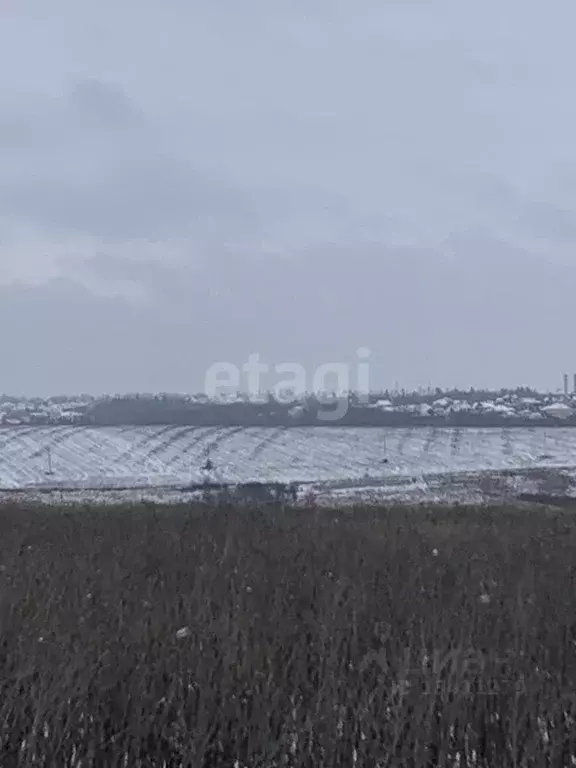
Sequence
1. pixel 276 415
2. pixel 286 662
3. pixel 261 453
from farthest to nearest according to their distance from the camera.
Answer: pixel 276 415 → pixel 261 453 → pixel 286 662

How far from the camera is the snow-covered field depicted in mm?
37281

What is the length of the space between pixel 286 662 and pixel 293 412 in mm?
67560

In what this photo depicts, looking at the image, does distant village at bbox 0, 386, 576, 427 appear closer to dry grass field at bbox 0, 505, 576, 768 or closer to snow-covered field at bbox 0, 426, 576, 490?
snow-covered field at bbox 0, 426, 576, 490

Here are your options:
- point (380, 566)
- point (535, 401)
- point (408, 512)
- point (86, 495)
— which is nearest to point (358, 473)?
point (86, 495)

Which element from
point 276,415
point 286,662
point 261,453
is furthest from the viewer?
point 276,415

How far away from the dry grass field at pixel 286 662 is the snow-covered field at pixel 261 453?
26214mm

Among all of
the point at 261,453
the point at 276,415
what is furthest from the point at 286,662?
the point at 276,415

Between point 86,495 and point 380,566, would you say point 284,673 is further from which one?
point 86,495

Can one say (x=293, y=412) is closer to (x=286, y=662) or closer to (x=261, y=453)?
(x=261, y=453)

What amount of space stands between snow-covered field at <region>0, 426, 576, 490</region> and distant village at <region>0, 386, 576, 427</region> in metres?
4.85

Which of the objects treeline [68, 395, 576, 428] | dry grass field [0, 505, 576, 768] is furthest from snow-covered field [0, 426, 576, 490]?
dry grass field [0, 505, 576, 768]

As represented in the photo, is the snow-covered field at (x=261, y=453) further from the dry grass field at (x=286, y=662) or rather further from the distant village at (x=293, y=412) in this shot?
the dry grass field at (x=286, y=662)

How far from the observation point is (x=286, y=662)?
17.3 feet

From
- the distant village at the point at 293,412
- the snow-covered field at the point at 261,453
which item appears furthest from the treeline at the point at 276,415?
the snow-covered field at the point at 261,453
